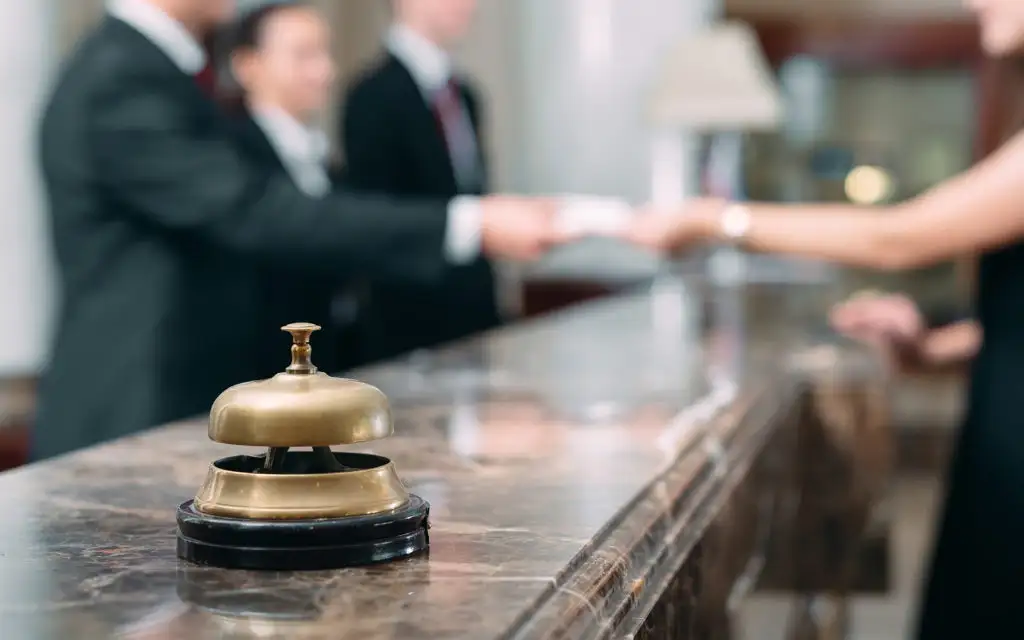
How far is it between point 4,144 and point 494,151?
4.25 meters

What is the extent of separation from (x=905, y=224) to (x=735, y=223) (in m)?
0.46

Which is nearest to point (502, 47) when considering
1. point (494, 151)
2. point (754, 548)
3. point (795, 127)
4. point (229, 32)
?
Result: point (494, 151)

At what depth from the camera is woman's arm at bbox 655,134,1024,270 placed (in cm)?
249

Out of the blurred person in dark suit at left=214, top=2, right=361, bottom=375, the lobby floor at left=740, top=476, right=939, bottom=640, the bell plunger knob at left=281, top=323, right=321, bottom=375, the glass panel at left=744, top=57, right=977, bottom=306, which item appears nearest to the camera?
the bell plunger knob at left=281, top=323, right=321, bottom=375

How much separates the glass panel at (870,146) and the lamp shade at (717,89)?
2.28 metres

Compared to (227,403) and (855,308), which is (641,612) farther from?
(855,308)

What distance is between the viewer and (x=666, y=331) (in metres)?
3.79

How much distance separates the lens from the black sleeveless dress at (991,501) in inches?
97.3

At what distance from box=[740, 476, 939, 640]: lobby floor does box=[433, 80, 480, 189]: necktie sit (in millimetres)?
1893

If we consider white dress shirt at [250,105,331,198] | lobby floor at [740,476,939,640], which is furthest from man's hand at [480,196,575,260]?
lobby floor at [740,476,939,640]

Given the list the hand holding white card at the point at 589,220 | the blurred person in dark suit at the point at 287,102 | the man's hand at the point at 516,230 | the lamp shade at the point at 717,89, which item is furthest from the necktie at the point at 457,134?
the lamp shade at the point at 717,89

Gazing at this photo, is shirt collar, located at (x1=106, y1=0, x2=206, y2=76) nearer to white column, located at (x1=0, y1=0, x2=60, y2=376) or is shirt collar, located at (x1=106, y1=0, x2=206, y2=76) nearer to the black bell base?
white column, located at (x1=0, y1=0, x2=60, y2=376)

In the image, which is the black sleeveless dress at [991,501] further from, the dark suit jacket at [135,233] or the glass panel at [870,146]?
the glass panel at [870,146]

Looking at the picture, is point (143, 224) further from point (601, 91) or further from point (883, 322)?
point (601, 91)
